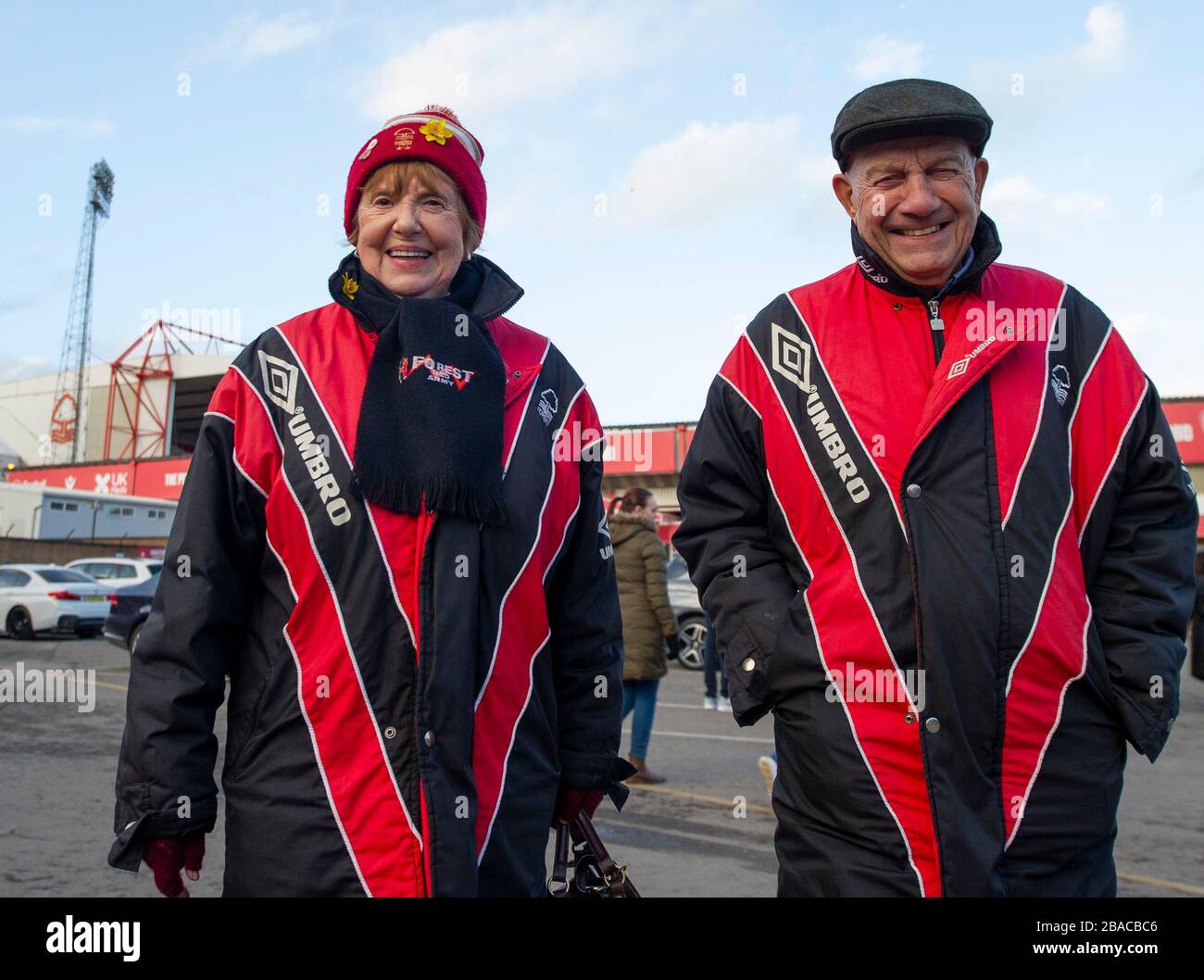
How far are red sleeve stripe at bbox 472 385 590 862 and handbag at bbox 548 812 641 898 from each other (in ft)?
0.98

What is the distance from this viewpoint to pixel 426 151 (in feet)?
8.11

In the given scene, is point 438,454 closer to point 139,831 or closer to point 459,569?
point 459,569

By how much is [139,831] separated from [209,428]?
0.80m

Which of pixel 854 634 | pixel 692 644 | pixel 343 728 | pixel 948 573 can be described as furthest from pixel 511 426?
pixel 692 644

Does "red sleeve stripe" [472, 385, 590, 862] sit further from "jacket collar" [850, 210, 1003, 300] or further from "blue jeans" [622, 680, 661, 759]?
"blue jeans" [622, 680, 661, 759]

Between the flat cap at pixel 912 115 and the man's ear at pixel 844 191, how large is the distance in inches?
4.8

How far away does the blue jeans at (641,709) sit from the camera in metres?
7.05

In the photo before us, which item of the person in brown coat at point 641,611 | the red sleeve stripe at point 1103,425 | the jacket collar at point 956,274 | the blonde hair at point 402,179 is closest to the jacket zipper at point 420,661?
the blonde hair at point 402,179

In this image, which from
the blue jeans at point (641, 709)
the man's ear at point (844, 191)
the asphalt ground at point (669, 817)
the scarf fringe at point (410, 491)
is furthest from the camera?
the blue jeans at point (641, 709)

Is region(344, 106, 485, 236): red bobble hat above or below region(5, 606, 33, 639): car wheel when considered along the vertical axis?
above

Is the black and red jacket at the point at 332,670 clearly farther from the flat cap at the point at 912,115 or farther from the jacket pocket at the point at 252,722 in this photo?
the flat cap at the point at 912,115

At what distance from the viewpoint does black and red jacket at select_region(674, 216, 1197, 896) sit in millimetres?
2121

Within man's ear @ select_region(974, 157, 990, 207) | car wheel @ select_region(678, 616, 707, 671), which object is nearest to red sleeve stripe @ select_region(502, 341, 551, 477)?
man's ear @ select_region(974, 157, 990, 207)

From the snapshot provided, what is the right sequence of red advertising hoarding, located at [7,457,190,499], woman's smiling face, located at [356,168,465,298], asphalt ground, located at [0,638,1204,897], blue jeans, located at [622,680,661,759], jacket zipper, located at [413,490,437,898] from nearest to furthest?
1. jacket zipper, located at [413,490,437,898]
2. woman's smiling face, located at [356,168,465,298]
3. asphalt ground, located at [0,638,1204,897]
4. blue jeans, located at [622,680,661,759]
5. red advertising hoarding, located at [7,457,190,499]
